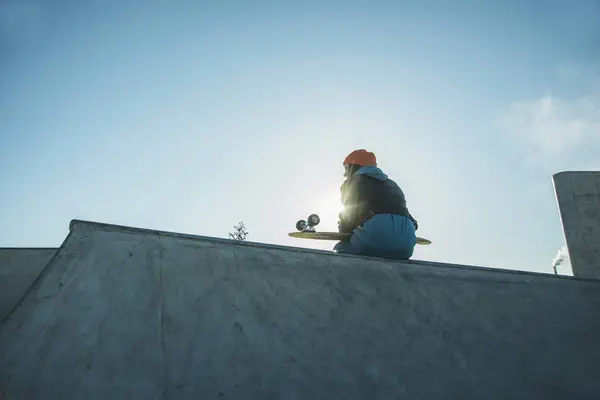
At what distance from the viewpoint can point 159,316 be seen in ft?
6.12

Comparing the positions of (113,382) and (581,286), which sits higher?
(581,286)

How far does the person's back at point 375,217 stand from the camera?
356cm

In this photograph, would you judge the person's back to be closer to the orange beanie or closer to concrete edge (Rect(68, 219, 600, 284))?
the orange beanie

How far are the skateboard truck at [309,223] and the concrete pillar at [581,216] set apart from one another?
3348 mm

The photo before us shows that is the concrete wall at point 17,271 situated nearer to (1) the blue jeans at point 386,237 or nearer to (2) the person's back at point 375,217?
(1) the blue jeans at point 386,237

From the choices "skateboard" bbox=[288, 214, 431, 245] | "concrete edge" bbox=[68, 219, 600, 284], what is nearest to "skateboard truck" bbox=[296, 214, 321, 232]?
"skateboard" bbox=[288, 214, 431, 245]

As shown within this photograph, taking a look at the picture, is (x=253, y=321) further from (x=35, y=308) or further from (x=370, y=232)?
(x=370, y=232)

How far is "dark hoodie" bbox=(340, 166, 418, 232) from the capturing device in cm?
379

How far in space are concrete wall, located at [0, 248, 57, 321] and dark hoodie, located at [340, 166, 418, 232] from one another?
2655 mm

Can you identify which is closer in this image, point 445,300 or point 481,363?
point 481,363

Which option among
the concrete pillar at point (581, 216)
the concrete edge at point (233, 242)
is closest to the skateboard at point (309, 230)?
the concrete edge at point (233, 242)

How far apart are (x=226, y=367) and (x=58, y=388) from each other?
676mm

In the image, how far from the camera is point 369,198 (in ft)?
12.7

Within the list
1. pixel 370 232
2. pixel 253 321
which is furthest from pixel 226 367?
pixel 370 232
